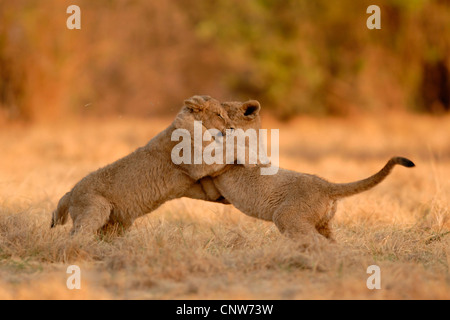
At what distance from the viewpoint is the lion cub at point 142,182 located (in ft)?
18.9

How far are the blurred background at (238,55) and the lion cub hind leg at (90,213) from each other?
1010cm

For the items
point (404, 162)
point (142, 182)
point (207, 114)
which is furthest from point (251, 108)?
point (404, 162)

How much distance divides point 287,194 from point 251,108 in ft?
3.31

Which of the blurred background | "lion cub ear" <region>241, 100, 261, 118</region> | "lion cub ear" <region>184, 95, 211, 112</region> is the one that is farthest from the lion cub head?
the blurred background

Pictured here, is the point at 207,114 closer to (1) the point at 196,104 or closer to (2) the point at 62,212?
(1) the point at 196,104

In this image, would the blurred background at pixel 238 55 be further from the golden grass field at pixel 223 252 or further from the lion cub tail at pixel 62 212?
the lion cub tail at pixel 62 212

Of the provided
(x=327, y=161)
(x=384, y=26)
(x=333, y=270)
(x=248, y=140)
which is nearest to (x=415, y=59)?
(x=384, y=26)

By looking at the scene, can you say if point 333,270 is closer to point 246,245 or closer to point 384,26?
point 246,245

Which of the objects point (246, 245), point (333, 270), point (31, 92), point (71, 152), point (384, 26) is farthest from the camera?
point (384, 26)

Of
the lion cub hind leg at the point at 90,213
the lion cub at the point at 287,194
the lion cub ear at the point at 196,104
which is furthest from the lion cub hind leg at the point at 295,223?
the lion cub hind leg at the point at 90,213

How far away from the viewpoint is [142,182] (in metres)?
5.78

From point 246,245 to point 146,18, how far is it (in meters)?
19.9

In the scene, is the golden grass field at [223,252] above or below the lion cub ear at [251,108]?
below
